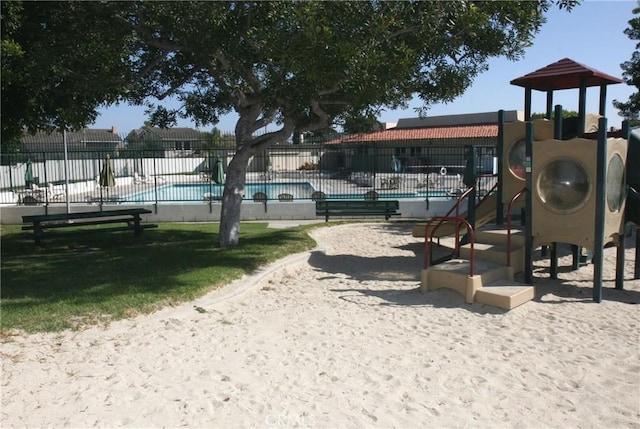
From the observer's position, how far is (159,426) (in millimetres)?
3729

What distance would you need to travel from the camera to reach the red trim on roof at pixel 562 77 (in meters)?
8.48

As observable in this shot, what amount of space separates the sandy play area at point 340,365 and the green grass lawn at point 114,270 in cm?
38

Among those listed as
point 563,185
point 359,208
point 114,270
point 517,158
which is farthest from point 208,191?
point 563,185

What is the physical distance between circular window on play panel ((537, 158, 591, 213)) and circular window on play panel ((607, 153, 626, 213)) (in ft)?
1.28

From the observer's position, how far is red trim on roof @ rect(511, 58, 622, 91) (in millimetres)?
8484

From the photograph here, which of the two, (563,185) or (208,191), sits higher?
(563,185)

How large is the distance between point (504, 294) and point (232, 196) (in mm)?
5733

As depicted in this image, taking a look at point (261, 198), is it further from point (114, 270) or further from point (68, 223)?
point (114, 270)

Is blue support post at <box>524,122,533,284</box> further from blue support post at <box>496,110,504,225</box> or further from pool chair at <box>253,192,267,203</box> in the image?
pool chair at <box>253,192,267,203</box>

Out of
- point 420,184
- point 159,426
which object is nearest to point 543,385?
point 159,426

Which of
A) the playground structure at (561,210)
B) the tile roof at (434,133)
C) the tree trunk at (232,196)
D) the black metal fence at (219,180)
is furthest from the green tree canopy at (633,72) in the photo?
the tile roof at (434,133)

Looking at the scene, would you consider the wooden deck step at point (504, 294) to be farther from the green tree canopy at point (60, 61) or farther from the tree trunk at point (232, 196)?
the green tree canopy at point (60, 61)

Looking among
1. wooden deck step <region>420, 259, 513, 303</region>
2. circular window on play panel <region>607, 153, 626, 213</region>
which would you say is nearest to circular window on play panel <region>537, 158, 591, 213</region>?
circular window on play panel <region>607, 153, 626, 213</region>

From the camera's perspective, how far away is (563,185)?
7.45 metres
